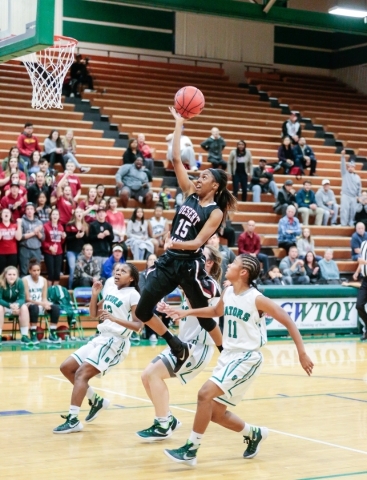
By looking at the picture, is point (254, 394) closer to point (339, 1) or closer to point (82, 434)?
point (82, 434)

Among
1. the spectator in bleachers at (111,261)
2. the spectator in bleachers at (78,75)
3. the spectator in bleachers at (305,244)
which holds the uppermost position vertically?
the spectator in bleachers at (78,75)

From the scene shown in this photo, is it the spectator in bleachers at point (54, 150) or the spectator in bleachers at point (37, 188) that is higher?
the spectator in bleachers at point (54, 150)

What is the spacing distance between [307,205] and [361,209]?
1394 mm

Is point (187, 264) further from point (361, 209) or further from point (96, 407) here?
point (361, 209)

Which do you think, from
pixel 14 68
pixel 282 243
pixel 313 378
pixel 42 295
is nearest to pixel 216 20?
pixel 14 68

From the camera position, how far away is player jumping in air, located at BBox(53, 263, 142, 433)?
691 centimetres

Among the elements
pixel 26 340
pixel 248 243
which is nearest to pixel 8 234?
pixel 26 340

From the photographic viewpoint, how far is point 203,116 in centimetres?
2362

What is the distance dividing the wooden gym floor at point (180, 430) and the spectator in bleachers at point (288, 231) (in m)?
6.24

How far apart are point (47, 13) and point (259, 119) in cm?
1672

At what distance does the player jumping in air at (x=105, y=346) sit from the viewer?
22.7ft

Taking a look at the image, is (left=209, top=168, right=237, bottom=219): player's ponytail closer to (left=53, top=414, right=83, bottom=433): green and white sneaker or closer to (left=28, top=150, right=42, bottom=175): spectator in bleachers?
(left=53, top=414, right=83, bottom=433): green and white sneaker

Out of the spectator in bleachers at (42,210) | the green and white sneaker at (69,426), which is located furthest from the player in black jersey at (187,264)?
the spectator in bleachers at (42,210)

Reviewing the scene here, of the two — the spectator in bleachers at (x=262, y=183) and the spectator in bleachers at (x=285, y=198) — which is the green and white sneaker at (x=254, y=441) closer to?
the spectator in bleachers at (x=285, y=198)
